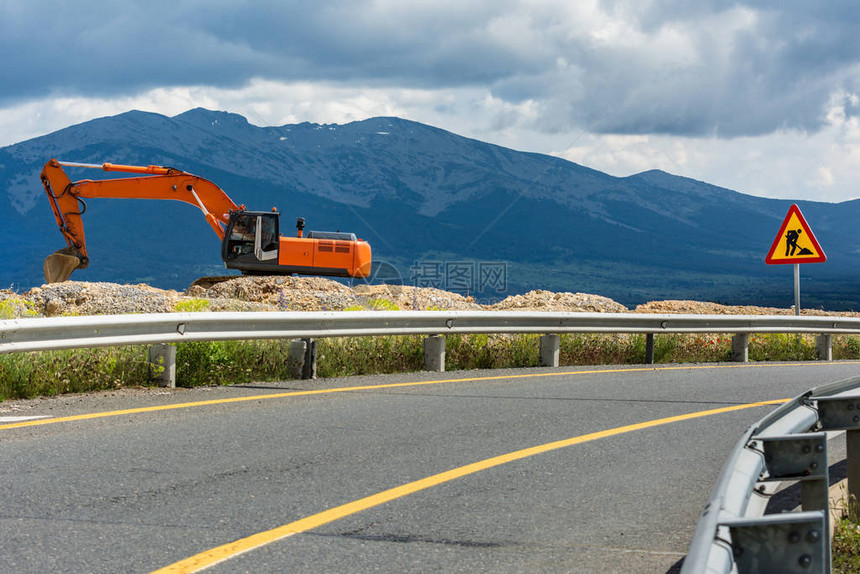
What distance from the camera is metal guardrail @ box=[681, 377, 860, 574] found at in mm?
2891

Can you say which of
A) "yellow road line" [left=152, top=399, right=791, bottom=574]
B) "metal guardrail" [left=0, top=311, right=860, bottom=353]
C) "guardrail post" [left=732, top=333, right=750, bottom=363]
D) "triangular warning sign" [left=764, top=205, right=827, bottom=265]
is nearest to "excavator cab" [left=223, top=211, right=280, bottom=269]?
"triangular warning sign" [left=764, top=205, right=827, bottom=265]

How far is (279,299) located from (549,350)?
10.0 m

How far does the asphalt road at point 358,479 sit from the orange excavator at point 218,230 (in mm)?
18132

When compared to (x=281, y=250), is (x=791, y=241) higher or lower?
higher

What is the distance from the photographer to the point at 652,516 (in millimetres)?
5402

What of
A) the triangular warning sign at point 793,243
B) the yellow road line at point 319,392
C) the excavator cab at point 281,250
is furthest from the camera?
the excavator cab at point 281,250

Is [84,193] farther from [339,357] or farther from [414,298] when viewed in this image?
[339,357]

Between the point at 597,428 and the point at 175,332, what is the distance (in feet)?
14.3

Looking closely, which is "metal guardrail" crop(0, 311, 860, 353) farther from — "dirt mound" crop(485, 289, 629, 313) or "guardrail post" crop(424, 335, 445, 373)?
"dirt mound" crop(485, 289, 629, 313)

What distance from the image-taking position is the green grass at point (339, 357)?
9.05m

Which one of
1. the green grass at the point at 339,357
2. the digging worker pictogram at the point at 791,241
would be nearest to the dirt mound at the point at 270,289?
the green grass at the point at 339,357

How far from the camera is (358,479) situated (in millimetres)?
5941

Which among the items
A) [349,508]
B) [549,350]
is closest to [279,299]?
[549,350]

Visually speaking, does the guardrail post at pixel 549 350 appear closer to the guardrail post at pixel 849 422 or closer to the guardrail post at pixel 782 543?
the guardrail post at pixel 849 422
